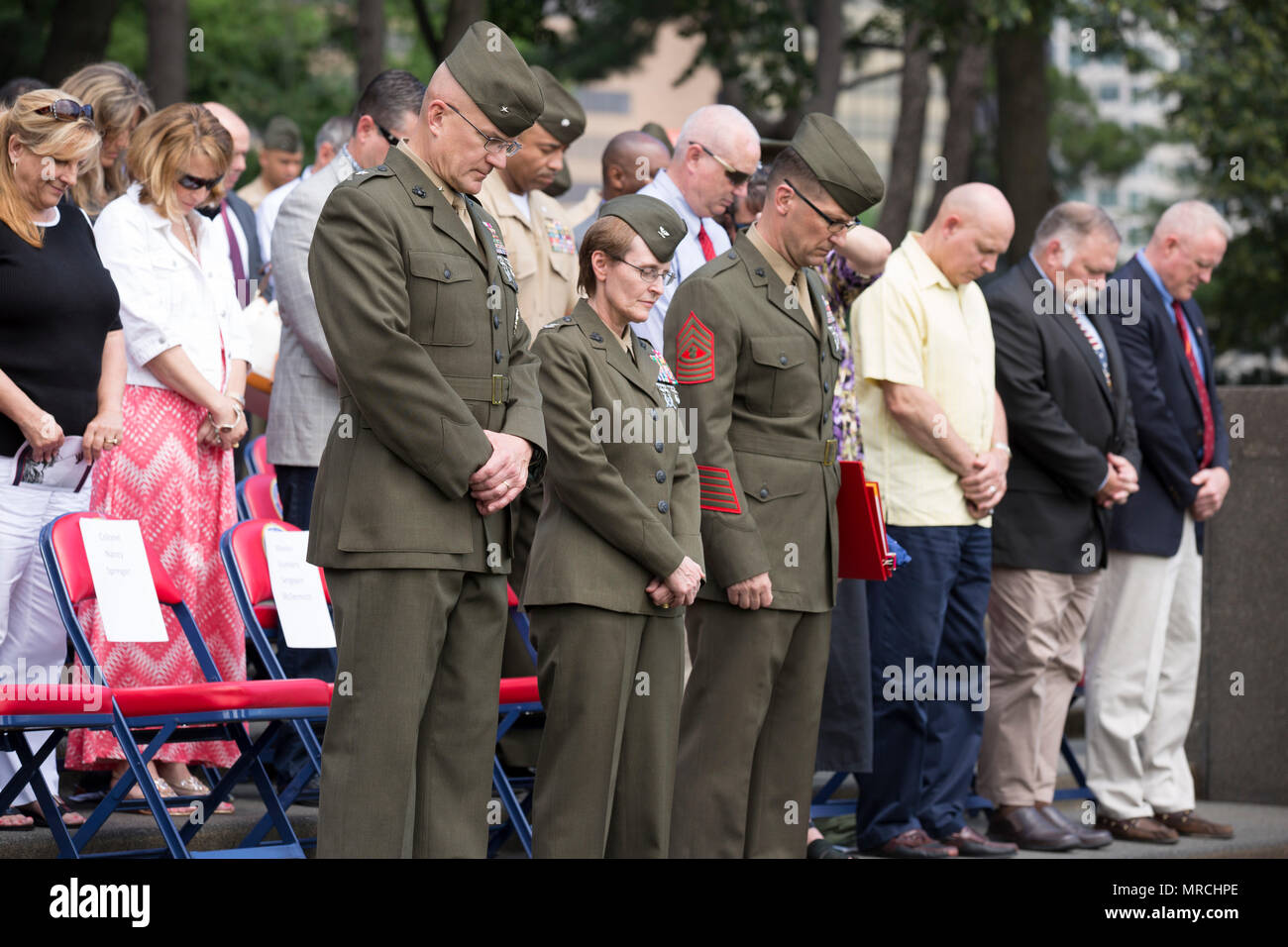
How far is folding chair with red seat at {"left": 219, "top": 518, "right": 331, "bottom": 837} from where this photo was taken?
6.26 m

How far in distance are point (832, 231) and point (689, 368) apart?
2.15ft

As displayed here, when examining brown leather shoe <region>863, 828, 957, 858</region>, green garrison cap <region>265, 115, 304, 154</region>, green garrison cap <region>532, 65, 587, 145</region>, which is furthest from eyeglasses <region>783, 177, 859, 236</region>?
green garrison cap <region>265, 115, 304, 154</region>

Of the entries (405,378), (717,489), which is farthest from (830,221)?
(405,378)

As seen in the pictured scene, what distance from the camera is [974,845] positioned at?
24.4 feet

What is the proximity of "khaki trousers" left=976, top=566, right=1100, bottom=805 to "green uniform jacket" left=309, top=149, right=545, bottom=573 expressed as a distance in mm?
3528

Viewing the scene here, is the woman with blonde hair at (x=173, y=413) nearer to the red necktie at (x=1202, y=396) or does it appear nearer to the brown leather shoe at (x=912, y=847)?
the brown leather shoe at (x=912, y=847)

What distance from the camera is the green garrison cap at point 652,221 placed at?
218 inches

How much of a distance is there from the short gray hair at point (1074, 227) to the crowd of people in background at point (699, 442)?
0.02m

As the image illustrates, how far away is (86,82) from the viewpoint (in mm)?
7270

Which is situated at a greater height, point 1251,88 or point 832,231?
point 1251,88

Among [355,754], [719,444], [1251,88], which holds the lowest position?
[355,754]
